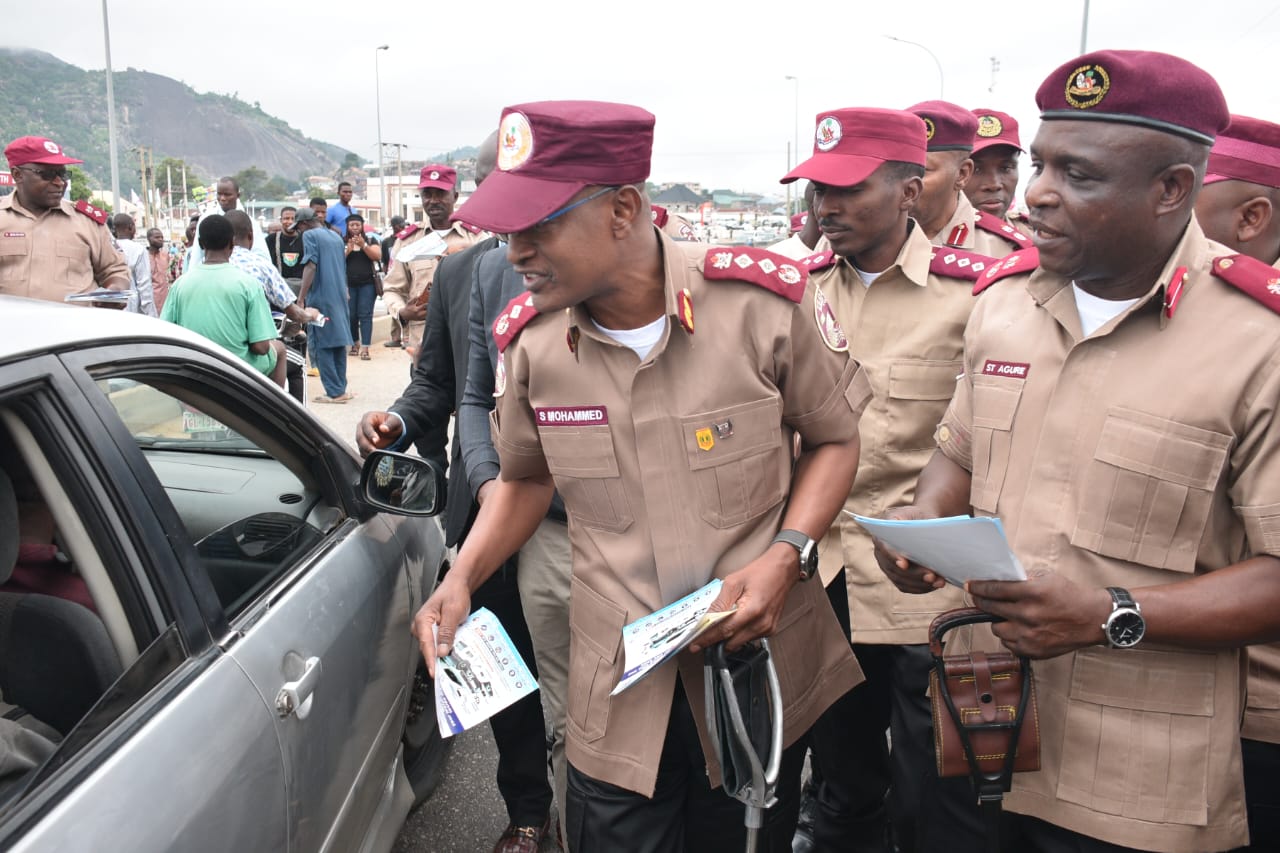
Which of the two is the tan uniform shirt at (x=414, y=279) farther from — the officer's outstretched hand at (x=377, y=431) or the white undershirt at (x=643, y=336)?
A: the white undershirt at (x=643, y=336)

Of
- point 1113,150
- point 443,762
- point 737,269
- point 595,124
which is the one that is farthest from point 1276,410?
point 443,762

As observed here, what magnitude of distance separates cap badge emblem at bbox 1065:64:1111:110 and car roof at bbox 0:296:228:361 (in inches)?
67.5

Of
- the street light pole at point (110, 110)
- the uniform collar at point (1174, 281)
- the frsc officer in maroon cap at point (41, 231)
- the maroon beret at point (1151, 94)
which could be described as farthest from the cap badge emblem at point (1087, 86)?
the street light pole at point (110, 110)

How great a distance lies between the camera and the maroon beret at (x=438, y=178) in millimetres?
6684

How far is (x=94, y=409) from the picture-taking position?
1597 millimetres

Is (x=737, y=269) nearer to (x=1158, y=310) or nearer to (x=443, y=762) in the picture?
(x=1158, y=310)

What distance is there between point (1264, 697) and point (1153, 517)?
752 millimetres

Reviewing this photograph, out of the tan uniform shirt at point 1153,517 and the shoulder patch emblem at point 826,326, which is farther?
the shoulder patch emblem at point 826,326

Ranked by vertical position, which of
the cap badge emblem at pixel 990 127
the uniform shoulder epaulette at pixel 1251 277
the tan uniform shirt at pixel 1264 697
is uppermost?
the cap badge emblem at pixel 990 127

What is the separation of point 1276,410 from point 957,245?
84.1 inches

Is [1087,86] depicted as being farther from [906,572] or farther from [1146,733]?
[1146,733]

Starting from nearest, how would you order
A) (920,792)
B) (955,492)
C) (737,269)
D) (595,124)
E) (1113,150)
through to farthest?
(1113,150)
(595,124)
(737,269)
(955,492)
(920,792)

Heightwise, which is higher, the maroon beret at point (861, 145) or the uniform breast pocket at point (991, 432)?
the maroon beret at point (861, 145)

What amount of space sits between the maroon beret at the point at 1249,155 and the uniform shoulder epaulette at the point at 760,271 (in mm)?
1118
